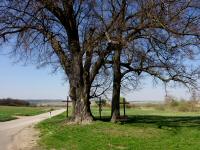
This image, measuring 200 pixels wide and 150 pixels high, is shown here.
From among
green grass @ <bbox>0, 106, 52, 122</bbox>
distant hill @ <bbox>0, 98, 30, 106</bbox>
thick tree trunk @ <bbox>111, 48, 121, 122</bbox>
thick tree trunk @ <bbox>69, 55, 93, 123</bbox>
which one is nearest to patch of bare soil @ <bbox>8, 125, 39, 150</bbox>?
thick tree trunk @ <bbox>69, 55, 93, 123</bbox>

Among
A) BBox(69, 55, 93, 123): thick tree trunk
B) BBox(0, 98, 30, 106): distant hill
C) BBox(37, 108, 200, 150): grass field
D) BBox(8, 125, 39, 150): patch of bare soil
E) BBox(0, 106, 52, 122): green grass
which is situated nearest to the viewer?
BBox(37, 108, 200, 150): grass field

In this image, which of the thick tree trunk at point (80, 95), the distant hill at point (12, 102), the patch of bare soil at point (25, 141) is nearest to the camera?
the patch of bare soil at point (25, 141)

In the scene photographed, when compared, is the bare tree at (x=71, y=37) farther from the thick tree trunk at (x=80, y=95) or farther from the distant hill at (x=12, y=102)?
the distant hill at (x=12, y=102)

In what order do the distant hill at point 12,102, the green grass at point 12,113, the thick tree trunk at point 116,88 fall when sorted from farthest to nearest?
the distant hill at point 12,102 → the green grass at point 12,113 → the thick tree trunk at point 116,88

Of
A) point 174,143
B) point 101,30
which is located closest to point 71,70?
point 101,30

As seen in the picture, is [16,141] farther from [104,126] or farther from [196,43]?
[196,43]

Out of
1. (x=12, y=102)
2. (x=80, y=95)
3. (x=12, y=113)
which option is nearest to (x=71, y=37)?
(x=80, y=95)

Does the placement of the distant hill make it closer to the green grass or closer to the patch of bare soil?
the green grass

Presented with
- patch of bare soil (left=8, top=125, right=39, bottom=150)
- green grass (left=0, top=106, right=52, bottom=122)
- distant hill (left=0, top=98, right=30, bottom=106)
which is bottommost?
patch of bare soil (left=8, top=125, right=39, bottom=150)

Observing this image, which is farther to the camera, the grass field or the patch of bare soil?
the patch of bare soil

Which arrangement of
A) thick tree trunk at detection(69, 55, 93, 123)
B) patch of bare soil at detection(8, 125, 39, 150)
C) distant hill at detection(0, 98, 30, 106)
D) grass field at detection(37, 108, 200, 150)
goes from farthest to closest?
distant hill at detection(0, 98, 30, 106) < thick tree trunk at detection(69, 55, 93, 123) < patch of bare soil at detection(8, 125, 39, 150) < grass field at detection(37, 108, 200, 150)

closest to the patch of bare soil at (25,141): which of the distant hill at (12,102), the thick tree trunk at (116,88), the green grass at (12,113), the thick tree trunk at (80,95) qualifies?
the thick tree trunk at (80,95)

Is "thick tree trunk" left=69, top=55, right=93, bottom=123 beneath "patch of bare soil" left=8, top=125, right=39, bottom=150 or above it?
above

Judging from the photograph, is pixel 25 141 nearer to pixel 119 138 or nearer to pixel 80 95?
pixel 119 138
